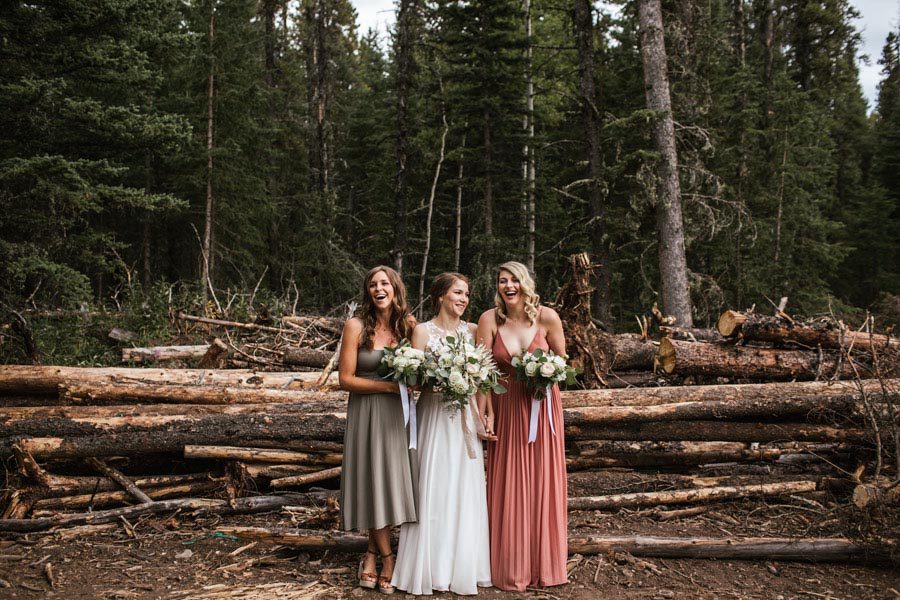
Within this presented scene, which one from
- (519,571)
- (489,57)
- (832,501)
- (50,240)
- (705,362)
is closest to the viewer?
(519,571)

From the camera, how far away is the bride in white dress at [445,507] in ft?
13.1

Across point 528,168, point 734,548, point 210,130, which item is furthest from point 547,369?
point 210,130

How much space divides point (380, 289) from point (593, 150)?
1126 cm

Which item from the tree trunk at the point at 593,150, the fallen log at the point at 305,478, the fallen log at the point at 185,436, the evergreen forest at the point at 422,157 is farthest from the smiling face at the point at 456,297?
the tree trunk at the point at 593,150

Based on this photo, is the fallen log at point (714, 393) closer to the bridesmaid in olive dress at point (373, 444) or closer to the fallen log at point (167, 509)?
the bridesmaid in olive dress at point (373, 444)

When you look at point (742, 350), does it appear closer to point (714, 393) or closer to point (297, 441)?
point (714, 393)

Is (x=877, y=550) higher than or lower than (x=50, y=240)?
lower

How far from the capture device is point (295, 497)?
→ 5.57 metres

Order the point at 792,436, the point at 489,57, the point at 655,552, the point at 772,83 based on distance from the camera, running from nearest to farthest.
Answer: the point at 655,552, the point at 792,436, the point at 489,57, the point at 772,83

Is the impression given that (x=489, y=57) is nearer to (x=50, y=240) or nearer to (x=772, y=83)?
(x=772, y=83)

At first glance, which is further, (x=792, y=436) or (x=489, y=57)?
(x=489, y=57)

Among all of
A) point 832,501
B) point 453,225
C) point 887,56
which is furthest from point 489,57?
point 887,56

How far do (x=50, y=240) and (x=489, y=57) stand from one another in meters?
13.4

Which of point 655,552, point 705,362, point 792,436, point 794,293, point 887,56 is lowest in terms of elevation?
point 655,552
